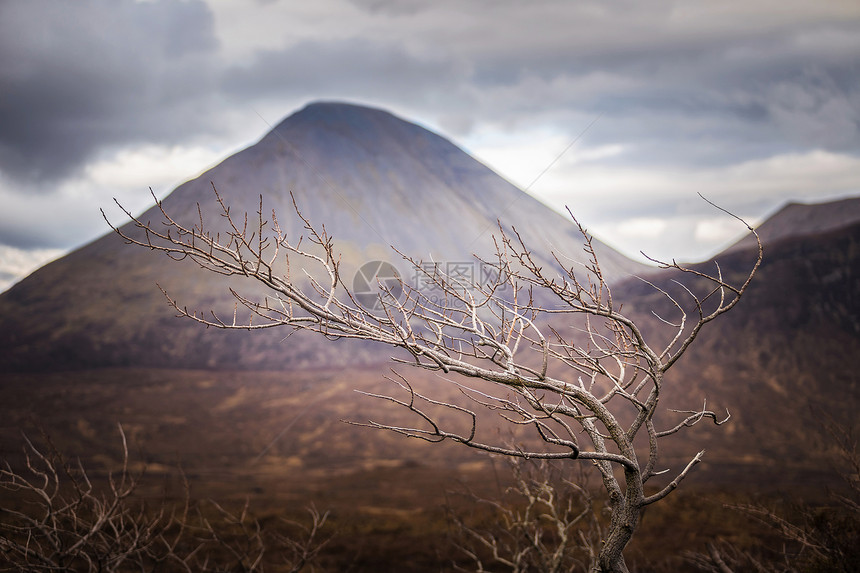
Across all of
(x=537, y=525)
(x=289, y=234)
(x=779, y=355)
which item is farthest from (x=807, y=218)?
(x=537, y=525)

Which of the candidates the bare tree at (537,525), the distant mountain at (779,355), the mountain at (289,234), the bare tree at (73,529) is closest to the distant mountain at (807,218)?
the mountain at (289,234)

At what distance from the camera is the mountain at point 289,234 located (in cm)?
3188

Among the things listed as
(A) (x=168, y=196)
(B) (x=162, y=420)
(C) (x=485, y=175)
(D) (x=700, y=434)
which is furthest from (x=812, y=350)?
(A) (x=168, y=196)

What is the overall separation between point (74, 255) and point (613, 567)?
44137mm

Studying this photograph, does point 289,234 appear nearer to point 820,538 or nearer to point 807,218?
point 820,538

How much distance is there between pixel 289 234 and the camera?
35.5 meters

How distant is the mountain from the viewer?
31.9m

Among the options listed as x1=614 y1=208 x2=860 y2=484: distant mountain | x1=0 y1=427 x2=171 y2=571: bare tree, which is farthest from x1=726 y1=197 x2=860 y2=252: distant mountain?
x1=0 y1=427 x2=171 y2=571: bare tree

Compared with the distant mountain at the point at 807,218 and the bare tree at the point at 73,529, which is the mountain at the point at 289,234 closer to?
the distant mountain at the point at 807,218

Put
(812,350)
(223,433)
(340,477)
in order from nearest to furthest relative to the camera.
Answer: (340,477)
(223,433)
(812,350)

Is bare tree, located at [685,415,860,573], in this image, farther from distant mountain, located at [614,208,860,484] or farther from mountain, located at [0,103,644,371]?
mountain, located at [0,103,644,371]

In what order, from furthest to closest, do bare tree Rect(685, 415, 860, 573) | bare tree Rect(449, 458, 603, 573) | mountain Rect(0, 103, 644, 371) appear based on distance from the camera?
mountain Rect(0, 103, 644, 371)
bare tree Rect(685, 415, 860, 573)
bare tree Rect(449, 458, 603, 573)

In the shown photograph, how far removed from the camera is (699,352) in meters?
28.1

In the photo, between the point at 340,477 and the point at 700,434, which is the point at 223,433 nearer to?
the point at 340,477
